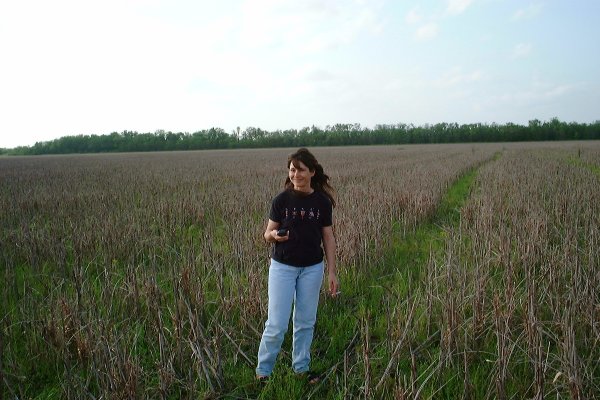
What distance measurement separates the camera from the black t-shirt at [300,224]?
2309 millimetres

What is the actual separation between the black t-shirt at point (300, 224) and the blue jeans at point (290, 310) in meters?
0.06

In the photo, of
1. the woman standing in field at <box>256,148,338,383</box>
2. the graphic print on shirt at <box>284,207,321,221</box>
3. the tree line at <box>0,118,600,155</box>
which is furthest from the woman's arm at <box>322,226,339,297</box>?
the tree line at <box>0,118,600,155</box>

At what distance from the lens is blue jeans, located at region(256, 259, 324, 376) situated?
2301 millimetres

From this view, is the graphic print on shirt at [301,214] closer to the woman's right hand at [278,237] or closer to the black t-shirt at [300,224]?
the black t-shirt at [300,224]

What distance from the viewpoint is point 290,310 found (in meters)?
2.35

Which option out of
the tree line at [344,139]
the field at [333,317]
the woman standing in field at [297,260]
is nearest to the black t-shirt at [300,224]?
the woman standing in field at [297,260]

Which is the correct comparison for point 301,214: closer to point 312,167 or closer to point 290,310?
point 312,167

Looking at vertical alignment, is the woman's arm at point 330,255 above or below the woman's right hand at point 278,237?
below

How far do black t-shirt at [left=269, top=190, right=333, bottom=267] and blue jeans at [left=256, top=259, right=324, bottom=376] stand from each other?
0.21 ft

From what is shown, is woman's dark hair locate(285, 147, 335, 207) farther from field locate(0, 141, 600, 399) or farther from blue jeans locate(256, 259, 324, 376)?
field locate(0, 141, 600, 399)

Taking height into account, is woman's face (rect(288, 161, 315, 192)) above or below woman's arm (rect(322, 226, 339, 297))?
above

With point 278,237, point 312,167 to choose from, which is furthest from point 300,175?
point 278,237

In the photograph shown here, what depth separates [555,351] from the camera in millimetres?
2697

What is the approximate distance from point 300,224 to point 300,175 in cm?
30
